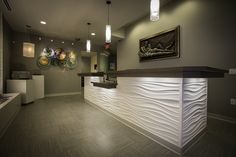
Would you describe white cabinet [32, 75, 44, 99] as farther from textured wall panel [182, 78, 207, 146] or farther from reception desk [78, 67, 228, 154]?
textured wall panel [182, 78, 207, 146]

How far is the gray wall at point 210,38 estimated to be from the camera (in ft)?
8.23

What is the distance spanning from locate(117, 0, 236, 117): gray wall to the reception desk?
1.04m

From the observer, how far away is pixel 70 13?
3607 millimetres

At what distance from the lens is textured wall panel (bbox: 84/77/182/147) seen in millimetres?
1541

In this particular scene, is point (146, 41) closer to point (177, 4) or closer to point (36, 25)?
point (177, 4)

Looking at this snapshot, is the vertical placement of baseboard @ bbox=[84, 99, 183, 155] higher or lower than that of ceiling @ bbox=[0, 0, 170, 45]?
lower

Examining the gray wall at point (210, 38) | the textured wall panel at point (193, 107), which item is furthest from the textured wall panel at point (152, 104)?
the gray wall at point (210, 38)

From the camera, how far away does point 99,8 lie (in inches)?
132

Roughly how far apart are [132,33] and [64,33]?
3.05 m

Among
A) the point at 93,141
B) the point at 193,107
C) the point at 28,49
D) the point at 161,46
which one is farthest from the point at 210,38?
the point at 28,49

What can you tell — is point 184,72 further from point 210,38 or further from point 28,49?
point 28,49

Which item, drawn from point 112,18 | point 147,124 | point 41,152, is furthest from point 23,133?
point 112,18

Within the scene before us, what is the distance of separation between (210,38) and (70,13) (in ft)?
12.6

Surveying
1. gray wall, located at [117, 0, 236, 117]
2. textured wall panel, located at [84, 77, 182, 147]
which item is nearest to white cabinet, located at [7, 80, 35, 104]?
textured wall panel, located at [84, 77, 182, 147]
